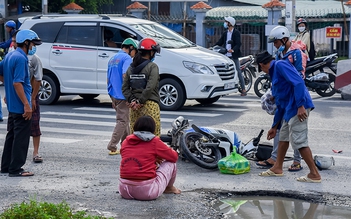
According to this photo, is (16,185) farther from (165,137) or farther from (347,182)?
(347,182)

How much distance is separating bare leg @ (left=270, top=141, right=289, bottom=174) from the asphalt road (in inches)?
5.0

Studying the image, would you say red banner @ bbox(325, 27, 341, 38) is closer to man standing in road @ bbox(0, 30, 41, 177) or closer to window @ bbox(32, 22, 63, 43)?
window @ bbox(32, 22, 63, 43)

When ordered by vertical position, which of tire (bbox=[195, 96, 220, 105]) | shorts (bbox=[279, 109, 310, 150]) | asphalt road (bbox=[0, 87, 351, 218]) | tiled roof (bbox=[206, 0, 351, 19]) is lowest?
asphalt road (bbox=[0, 87, 351, 218])

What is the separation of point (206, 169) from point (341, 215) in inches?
92.5

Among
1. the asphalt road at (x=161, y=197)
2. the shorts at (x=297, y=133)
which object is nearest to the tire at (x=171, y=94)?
the asphalt road at (x=161, y=197)

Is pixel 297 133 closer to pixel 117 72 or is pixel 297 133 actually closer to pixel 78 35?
pixel 117 72

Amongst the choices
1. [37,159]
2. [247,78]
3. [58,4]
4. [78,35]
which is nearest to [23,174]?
[37,159]

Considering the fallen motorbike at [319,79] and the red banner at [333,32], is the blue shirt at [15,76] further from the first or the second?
the red banner at [333,32]

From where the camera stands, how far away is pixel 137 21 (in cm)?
1505

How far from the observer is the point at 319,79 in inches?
632

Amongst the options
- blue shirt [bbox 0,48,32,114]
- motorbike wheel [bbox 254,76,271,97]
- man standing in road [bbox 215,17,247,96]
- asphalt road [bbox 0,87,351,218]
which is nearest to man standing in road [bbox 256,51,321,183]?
asphalt road [bbox 0,87,351,218]

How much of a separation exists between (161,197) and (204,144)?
1.68 metres

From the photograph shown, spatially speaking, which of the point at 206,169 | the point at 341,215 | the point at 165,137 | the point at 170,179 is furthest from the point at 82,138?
the point at 341,215

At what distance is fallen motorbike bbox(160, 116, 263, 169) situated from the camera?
8.67 m
